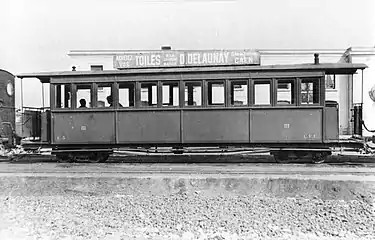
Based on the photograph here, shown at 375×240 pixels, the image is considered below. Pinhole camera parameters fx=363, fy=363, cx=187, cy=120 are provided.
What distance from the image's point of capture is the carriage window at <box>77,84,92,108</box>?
10.00 meters

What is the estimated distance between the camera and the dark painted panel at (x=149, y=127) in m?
9.65

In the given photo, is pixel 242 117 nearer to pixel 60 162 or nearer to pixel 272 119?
pixel 272 119

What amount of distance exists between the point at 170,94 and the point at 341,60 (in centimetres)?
1340

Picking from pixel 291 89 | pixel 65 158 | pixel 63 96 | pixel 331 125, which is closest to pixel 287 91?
pixel 291 89

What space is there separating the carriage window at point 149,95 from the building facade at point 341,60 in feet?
7.66

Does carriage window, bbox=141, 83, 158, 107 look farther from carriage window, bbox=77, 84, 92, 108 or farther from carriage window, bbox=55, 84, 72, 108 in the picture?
carriage window, bbox=55, 84, 72, 108

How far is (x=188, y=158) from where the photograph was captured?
10891 mm

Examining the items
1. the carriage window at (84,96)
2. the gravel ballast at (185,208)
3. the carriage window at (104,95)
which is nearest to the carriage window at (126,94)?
the carriage window at (104,95)

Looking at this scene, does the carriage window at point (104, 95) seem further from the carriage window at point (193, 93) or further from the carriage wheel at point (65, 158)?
the carriage window at point (193, 93)

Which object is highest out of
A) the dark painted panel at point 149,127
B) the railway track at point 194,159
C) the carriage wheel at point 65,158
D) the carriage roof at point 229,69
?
the carriage roof at point 229,69

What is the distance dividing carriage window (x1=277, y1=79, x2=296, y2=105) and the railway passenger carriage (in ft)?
0.09

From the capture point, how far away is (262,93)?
31.7 ft

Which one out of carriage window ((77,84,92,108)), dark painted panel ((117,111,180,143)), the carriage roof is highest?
the carriage roof

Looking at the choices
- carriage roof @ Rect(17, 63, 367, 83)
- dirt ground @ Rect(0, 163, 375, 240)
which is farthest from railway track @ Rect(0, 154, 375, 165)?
dirt ground @ Rect(0, 163, 375, 240)
